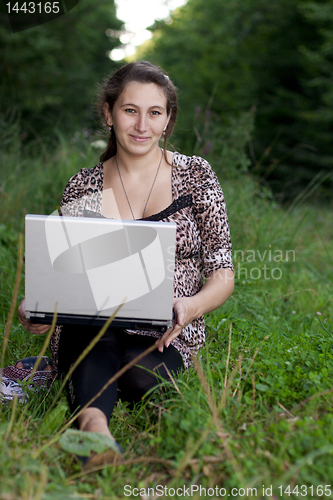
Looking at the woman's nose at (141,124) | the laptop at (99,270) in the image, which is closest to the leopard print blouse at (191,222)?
the woman's nose at (141,124)

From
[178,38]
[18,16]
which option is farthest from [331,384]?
[178,38]

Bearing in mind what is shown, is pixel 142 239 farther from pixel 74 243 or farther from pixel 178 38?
pixel 178 38

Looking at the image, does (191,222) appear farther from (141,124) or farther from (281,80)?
(281,80)

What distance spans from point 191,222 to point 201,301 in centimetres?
37

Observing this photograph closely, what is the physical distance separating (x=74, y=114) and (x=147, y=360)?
1325 centimetres

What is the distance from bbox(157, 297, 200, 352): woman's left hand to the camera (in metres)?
1.53

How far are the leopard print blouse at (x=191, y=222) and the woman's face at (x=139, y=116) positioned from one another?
191 millimetres

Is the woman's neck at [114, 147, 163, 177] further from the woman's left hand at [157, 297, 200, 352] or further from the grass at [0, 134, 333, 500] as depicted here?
the grass at [0, 134, 333, 500]

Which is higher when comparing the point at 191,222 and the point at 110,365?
the point at 191,222

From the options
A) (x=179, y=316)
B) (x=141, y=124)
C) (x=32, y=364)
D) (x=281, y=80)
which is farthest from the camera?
(x=281, y=80)

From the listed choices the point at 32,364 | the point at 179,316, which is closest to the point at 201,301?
the point at 179,316

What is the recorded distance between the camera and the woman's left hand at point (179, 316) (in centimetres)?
153

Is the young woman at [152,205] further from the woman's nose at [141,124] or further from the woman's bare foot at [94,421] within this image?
the woman's bare foot at [94,421]

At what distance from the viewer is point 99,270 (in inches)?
52.1
